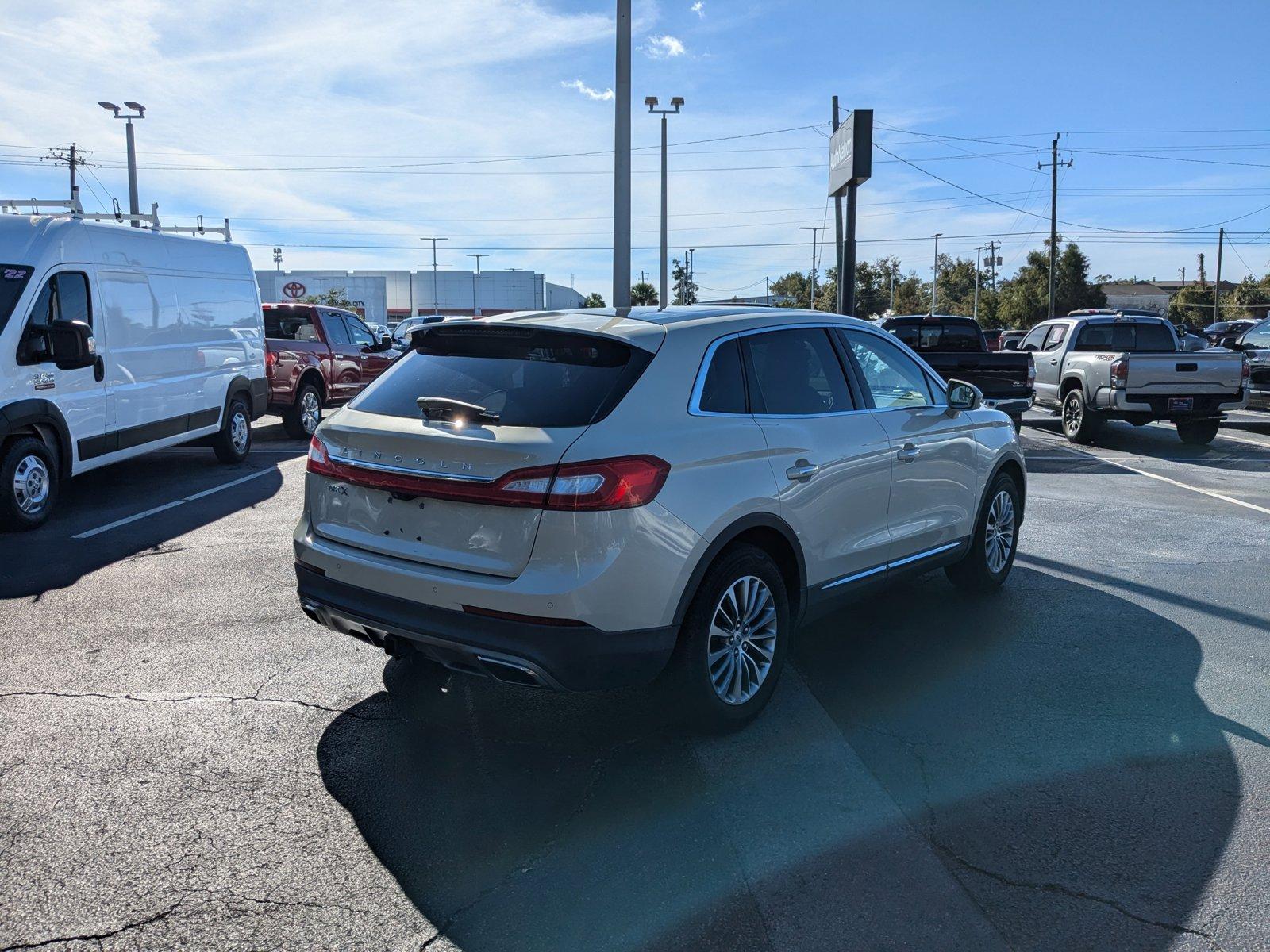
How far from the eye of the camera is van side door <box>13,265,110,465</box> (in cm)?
832

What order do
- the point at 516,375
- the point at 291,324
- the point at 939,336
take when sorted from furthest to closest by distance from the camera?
the point at 939,336 < the point at 291,324 < the point at 516,375

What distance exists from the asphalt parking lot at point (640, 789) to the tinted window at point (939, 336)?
11386 millimetres

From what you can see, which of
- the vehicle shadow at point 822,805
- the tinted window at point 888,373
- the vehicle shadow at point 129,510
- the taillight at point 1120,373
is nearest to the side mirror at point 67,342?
the vehicle shadow at point 129,510

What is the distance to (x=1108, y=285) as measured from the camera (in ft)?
500

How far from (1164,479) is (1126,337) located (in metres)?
5.73

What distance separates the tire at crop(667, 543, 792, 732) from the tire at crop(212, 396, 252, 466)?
9121 millimetres

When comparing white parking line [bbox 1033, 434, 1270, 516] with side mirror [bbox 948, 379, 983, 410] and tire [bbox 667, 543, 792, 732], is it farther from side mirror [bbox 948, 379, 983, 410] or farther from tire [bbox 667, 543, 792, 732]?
tire [bbox 667, 543, 792, 732]

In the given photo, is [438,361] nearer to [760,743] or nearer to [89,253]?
[760,743]

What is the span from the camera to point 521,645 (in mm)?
3613

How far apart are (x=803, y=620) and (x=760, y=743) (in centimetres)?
67

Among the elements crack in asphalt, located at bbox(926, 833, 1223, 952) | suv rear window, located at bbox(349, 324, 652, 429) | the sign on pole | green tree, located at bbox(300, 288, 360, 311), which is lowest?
crack in asphalt, located at bbox(926, 833, 1223, 952)

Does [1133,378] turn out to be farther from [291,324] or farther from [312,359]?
[291,324]

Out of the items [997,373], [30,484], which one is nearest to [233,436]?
[30,484]

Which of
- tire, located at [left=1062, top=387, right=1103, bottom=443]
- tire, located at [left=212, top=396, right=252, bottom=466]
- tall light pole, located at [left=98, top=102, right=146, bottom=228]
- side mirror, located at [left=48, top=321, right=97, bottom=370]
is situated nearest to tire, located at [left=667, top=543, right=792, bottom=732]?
side mirror, located at [left=48, top=321, right=97, bottom=370]
